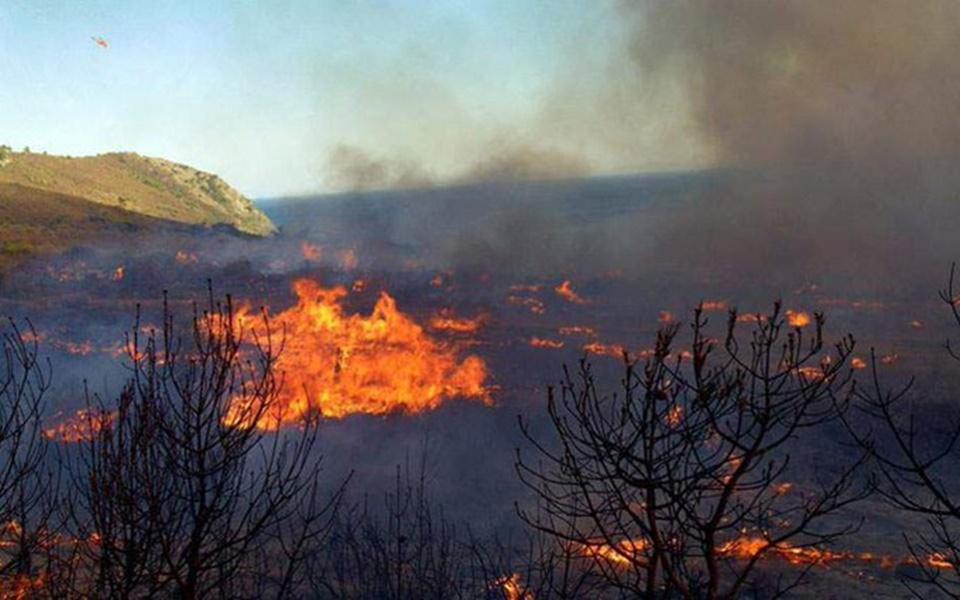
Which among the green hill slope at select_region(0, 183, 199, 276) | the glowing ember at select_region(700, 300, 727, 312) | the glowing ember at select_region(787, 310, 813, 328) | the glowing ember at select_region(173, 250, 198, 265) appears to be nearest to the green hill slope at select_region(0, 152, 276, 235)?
the green hill slope at select_region(0, 183, 199, 276)

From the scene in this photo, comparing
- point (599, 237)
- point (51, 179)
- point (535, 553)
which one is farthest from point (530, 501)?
point (51, 179)

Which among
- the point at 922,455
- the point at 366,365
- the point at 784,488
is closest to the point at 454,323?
the point at 366,365

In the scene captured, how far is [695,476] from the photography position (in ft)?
14.6

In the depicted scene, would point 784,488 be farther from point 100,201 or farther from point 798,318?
point 100,201

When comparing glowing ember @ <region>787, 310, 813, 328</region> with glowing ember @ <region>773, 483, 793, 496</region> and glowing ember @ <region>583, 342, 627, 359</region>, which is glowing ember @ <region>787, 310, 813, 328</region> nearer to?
glowing ember @ <region>583, 342, 627, 359</region>

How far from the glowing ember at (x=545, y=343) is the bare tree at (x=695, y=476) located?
13.1ft

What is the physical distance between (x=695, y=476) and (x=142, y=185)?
87815mm

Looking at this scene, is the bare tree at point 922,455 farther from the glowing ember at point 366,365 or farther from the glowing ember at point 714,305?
the glowing ember at point 714,305

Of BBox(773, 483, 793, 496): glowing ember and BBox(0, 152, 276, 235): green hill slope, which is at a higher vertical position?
BBox(0, 152, 276, 235): green hill slope

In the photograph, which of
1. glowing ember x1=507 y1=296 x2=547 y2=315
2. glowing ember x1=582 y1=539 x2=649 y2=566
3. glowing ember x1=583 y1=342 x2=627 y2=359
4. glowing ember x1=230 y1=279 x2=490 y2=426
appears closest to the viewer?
glowing ember x1=582 y1=539 x2=649 y2=566

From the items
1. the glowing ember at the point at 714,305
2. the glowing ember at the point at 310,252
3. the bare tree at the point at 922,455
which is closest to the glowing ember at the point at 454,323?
the glowing ember at the point at 714,305

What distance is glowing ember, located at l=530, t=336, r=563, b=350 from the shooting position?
93.6ft

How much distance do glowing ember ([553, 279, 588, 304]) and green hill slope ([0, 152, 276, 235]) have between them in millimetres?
33462

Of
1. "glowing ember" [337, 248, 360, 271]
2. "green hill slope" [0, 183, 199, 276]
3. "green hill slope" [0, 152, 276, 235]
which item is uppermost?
"green hill slope" [0, 152, 276, 235]
